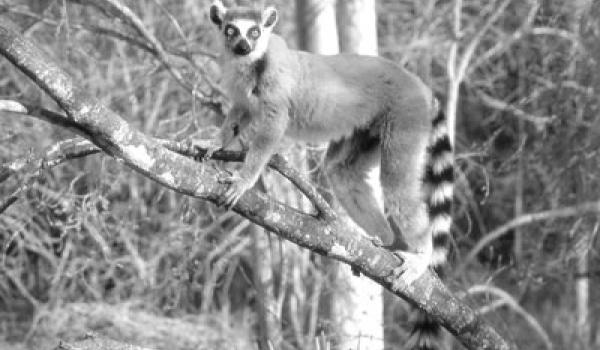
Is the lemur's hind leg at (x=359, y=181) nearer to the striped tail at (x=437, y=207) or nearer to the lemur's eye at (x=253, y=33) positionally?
the striped tail at (x=437, y=207)

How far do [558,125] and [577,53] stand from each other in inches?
40.9

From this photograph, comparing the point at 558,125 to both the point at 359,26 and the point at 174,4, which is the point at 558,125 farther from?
the point at 174,4

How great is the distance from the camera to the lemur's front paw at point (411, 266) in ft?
16.9

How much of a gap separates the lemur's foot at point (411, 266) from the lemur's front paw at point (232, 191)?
119 centimetres

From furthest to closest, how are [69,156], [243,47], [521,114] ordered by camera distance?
[521,114] < [243,47] < [69,156]

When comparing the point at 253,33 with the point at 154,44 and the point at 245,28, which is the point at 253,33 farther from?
the point at 154,44

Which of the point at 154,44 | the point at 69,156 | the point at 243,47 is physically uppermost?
the point at 154,44

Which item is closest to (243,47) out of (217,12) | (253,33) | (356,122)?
(253,33)

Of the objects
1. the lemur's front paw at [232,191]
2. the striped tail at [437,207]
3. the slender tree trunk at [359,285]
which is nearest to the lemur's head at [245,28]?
the lemur's front paw at [232,191]

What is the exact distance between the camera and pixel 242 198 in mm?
4449

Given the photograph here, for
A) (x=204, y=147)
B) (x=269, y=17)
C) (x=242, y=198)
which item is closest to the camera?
(x=242, y=198)

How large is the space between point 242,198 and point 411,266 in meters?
1.47

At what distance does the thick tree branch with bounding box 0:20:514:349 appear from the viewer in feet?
12.0

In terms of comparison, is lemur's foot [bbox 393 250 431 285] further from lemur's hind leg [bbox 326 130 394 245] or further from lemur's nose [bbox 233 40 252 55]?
lemur's nose [bbox 233 40 252 55]
